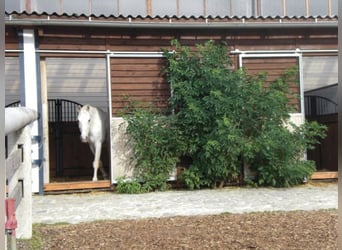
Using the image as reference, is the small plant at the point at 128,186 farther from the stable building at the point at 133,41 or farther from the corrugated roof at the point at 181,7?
the corrugated roof at the point at 181,7

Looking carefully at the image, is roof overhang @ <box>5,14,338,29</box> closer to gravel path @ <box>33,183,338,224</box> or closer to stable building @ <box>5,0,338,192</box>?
stable building @ <box>5,0,338,192</box>

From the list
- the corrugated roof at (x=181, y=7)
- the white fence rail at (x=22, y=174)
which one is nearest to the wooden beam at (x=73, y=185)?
the corrugated roof at (x=181, y=7)

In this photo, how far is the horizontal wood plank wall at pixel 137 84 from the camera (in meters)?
9.01

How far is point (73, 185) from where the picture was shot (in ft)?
29.0

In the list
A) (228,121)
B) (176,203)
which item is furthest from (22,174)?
(228,121)

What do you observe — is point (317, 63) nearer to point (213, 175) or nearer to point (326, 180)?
point (326, 180)

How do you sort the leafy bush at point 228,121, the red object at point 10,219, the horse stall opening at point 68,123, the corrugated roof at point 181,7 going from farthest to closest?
1. the horse stall opening at point 68,123
2. the corrugated roof at point 181,7
3. the leafy bush at point 228,121
4. the red object at point 10,219

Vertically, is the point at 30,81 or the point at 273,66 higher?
the point at 273,66

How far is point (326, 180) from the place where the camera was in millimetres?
9648

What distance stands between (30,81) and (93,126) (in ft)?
5.46

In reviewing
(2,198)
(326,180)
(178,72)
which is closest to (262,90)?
(178,72)

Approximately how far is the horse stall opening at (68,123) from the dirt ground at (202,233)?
19.0ft

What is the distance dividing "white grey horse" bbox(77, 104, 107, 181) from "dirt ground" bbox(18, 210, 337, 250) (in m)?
3.92

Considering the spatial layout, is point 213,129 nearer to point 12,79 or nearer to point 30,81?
point 30,81
